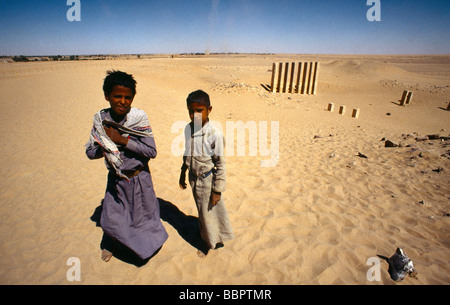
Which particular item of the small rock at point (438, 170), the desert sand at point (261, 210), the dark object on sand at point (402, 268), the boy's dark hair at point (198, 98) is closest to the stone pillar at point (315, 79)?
the desert sand at point (261, 210)

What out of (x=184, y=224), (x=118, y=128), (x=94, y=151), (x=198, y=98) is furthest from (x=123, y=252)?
(x=198, y=98)

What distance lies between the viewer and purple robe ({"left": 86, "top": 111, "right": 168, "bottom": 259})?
2041 millimetres

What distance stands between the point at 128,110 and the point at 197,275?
6.14 feet

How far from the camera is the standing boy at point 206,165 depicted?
1.87 m

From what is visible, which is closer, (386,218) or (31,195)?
(386,218)

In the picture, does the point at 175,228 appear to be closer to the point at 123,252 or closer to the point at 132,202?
the point at 123,252

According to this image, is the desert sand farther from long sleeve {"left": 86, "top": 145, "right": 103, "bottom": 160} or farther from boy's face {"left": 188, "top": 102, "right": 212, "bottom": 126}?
boy's face {"left": 188, "top": 102, "right": 212, "bottom": 126}

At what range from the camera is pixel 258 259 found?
7.97ft

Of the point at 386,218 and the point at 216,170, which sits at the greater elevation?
the point at 216,170

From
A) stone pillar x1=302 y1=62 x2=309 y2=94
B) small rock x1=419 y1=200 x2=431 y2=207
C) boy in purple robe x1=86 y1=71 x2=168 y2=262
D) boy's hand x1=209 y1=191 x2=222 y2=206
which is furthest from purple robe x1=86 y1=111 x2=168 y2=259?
stone pillar x1=302 y1=62 x2=309 y2=94

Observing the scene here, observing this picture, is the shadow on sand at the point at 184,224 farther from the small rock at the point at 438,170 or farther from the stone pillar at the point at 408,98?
the stone pillar at the point at 408,98

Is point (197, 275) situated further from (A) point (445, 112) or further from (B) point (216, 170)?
(A) point (445, 112)
